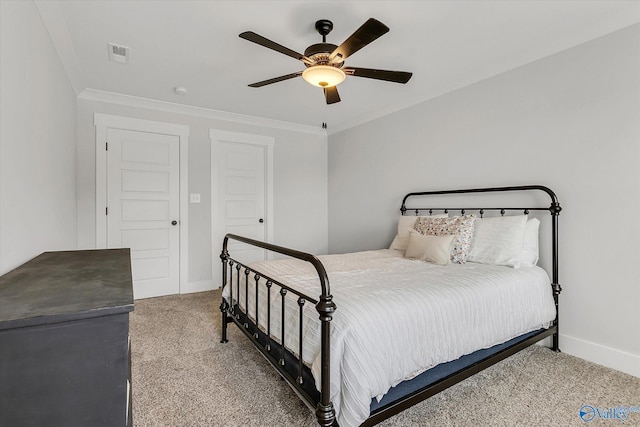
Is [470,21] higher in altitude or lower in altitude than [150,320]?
higher

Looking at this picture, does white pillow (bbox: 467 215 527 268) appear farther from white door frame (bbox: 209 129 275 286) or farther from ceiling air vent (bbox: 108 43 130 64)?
ceiling air vent (bbox: 108 43 130 64)

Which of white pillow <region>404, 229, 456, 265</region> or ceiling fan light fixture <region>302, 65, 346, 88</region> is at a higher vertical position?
ceiling fan light fixture <region>302, 65, 346, 88</region>

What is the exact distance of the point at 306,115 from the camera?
433cm

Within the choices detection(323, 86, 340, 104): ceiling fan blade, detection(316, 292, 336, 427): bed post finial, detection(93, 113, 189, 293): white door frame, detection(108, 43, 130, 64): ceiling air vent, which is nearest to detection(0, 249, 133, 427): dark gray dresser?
detection(316, 292, 336, 427): bed post finial

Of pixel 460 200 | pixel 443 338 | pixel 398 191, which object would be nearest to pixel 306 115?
pixel 398 191

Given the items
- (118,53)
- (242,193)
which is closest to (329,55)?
(118,53)

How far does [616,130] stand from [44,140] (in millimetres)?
3874

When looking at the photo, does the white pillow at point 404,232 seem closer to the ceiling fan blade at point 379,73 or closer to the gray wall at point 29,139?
the ceiling fan blade at point 379,73

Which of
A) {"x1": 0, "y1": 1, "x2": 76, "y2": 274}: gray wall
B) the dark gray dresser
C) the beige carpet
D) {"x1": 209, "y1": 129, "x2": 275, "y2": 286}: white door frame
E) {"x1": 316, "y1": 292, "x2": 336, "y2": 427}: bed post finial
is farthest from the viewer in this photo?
{"x1": 209, "y1": 129, "x2": 275, "y2": 286}: white door frame

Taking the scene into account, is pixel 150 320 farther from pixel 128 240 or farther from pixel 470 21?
pixel 470 21

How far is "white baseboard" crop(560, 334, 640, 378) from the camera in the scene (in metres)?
2.05

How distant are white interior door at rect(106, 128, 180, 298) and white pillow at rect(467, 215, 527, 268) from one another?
11.1ft

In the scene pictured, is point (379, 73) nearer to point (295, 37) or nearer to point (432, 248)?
point (295, 37)

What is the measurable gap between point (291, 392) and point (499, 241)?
1.89 meters
